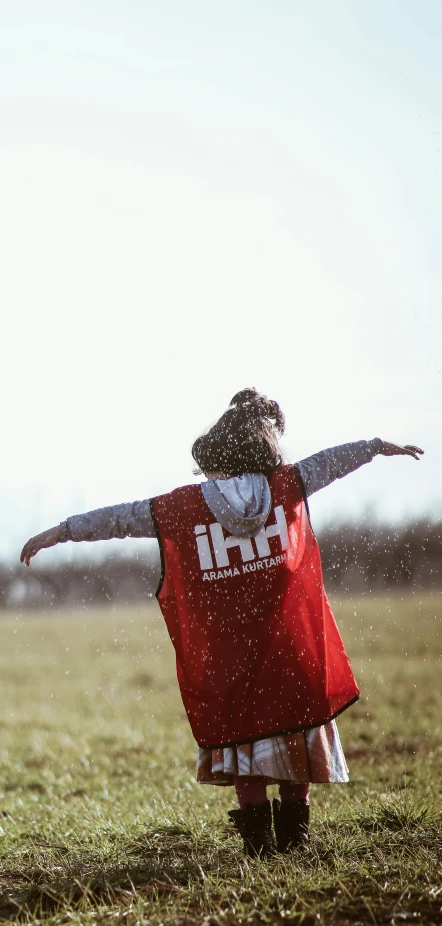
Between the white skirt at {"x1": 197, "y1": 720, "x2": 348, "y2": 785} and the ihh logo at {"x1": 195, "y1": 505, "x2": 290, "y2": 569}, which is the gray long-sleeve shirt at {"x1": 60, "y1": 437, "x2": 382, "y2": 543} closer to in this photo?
the ihh logo at {"x1": 195, "y1": 505, "x2": 290, "y2": 569}

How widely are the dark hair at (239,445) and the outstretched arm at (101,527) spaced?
31 centimetres

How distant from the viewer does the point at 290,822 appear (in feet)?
11.9

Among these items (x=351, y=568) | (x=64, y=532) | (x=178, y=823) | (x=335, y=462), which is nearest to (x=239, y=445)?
(x=335, y=462)

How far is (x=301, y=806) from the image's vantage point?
3.62m

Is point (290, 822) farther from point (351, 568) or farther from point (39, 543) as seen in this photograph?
point (351, 568)

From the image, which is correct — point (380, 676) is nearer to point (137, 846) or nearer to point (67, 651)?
point (67, 651)

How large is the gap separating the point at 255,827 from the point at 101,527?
1.23m

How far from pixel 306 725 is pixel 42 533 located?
1206 millimetres

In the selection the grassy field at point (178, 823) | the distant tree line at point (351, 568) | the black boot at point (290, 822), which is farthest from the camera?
the distant tree line at point (351, 568)

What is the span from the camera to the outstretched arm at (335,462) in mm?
3682

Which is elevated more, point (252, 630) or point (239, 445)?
point (239, 445)

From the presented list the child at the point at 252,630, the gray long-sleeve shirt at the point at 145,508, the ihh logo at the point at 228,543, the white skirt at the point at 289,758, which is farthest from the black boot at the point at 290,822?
the gray long-sleeve shirt at the point at 145,508

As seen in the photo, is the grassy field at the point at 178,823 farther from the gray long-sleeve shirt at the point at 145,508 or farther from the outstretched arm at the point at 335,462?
the outstretched arm at the point at 335,462

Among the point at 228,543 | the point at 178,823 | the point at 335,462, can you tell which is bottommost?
the point at 178,823
